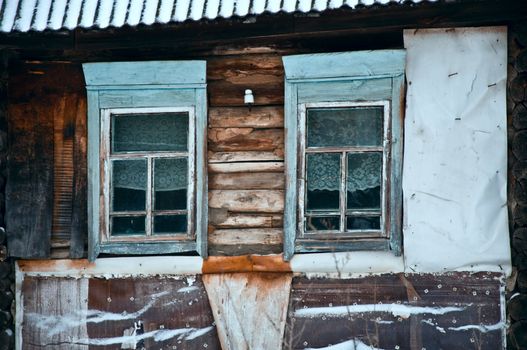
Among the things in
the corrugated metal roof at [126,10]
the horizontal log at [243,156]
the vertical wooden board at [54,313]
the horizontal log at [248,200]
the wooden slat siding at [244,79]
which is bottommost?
the vertical wooden board at [54,313]

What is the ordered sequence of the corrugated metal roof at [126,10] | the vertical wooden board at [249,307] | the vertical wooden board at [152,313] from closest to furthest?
1. the corrugated metal roof at [126,10]
2. the vertical wooden board at [249,307]
3. the vertical wooden board at [152,313]

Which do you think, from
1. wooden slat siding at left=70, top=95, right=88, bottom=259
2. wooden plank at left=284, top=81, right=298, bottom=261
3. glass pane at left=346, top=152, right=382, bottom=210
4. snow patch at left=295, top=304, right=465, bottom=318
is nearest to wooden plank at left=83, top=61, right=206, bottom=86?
wooden slat siding at left=70, top=95, right=88, bottom=259

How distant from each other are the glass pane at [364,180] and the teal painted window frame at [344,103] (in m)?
0.09

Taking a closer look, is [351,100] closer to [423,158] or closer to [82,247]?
[423,158]

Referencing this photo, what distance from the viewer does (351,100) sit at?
7906 mm

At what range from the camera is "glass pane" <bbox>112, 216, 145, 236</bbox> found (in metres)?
8.21

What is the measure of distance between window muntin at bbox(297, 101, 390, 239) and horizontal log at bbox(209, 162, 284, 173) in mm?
217

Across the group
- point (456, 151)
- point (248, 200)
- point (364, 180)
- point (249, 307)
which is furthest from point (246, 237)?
point (456, 151)

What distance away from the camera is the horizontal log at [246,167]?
8.06 m

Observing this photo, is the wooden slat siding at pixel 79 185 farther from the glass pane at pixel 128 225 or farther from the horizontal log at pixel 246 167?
the horizontal log at pixel 246 167

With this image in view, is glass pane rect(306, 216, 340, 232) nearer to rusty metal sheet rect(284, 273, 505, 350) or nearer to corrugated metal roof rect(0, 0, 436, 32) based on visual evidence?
rusty metal sheet rect(284, 273, 505, 350)

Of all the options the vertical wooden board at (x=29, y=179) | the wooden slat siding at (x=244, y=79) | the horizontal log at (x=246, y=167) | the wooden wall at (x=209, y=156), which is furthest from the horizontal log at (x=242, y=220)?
the vertical wooden board at (x=29, y=179)

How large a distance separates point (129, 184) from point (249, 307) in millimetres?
1483

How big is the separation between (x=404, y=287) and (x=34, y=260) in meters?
3.13
